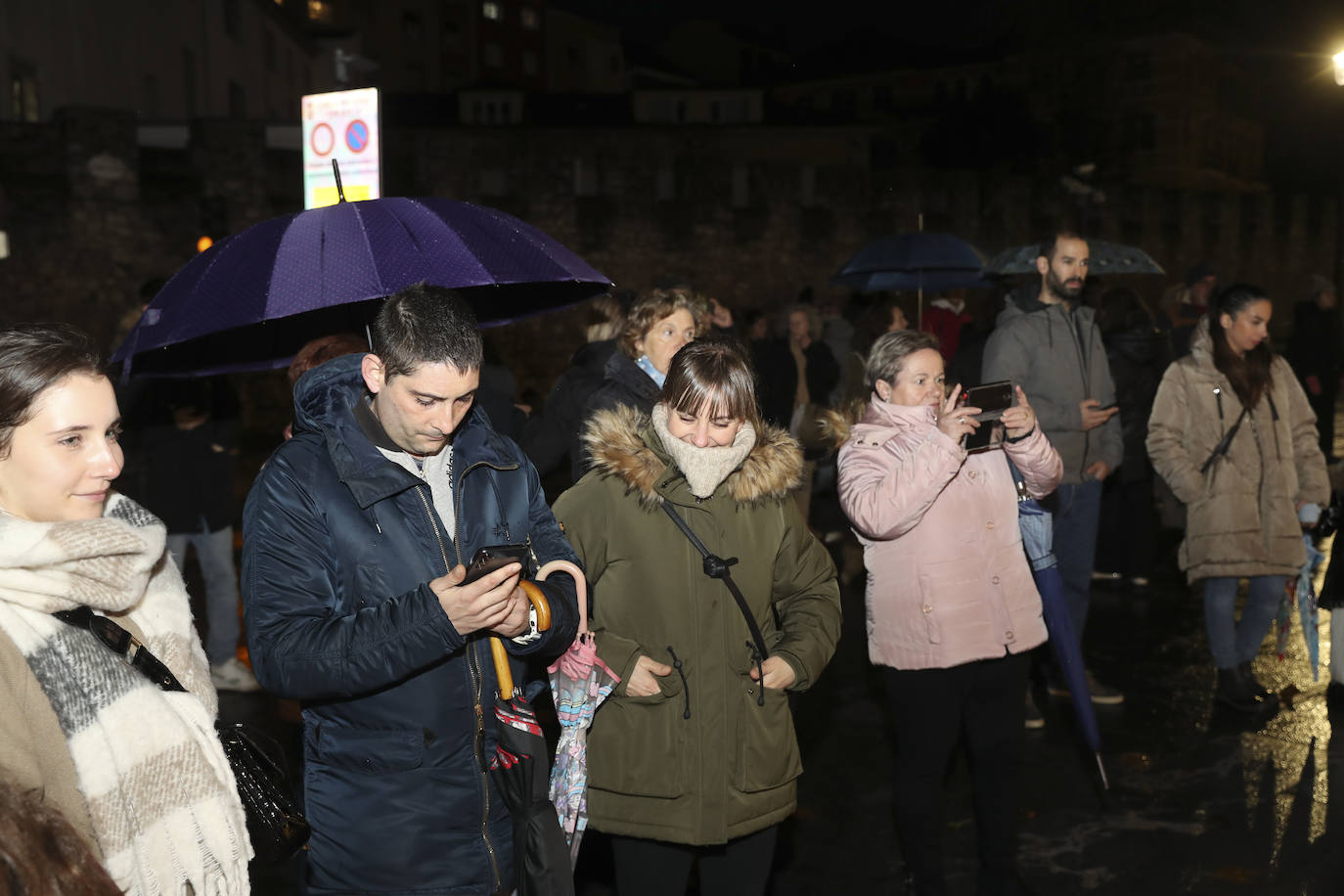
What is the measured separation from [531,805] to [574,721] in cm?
51

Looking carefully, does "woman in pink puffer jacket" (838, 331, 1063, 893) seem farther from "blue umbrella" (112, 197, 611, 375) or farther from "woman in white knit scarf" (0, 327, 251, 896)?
"woman in white knit scarf" (0, 327, 251, 896)

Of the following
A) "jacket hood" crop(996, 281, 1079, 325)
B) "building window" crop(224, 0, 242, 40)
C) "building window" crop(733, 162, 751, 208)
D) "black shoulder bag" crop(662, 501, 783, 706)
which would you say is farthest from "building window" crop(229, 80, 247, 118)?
"black shoulder bag" crop(662, 501, 783, 706)

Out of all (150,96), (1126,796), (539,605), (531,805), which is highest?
(150,96)

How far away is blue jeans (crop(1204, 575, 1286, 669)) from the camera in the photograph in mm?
5613

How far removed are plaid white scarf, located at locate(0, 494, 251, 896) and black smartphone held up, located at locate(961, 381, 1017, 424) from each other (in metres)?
2.38

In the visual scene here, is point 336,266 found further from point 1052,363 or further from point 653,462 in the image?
point 1052,363

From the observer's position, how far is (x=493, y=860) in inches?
99.8

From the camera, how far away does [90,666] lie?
195cm

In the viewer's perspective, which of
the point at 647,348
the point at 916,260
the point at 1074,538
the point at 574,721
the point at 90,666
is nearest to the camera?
the point at 90,666

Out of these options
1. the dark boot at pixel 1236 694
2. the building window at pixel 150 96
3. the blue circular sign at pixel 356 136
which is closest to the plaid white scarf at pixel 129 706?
the dark boot at pixel 1236 694

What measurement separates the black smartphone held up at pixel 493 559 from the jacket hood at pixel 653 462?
79 centimetres

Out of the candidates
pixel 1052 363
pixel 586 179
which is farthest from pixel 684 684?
pixel 586 179

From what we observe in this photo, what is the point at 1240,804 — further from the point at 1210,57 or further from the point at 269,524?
the point at 1210,57

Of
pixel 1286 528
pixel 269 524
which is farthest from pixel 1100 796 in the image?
pixel 269 524
